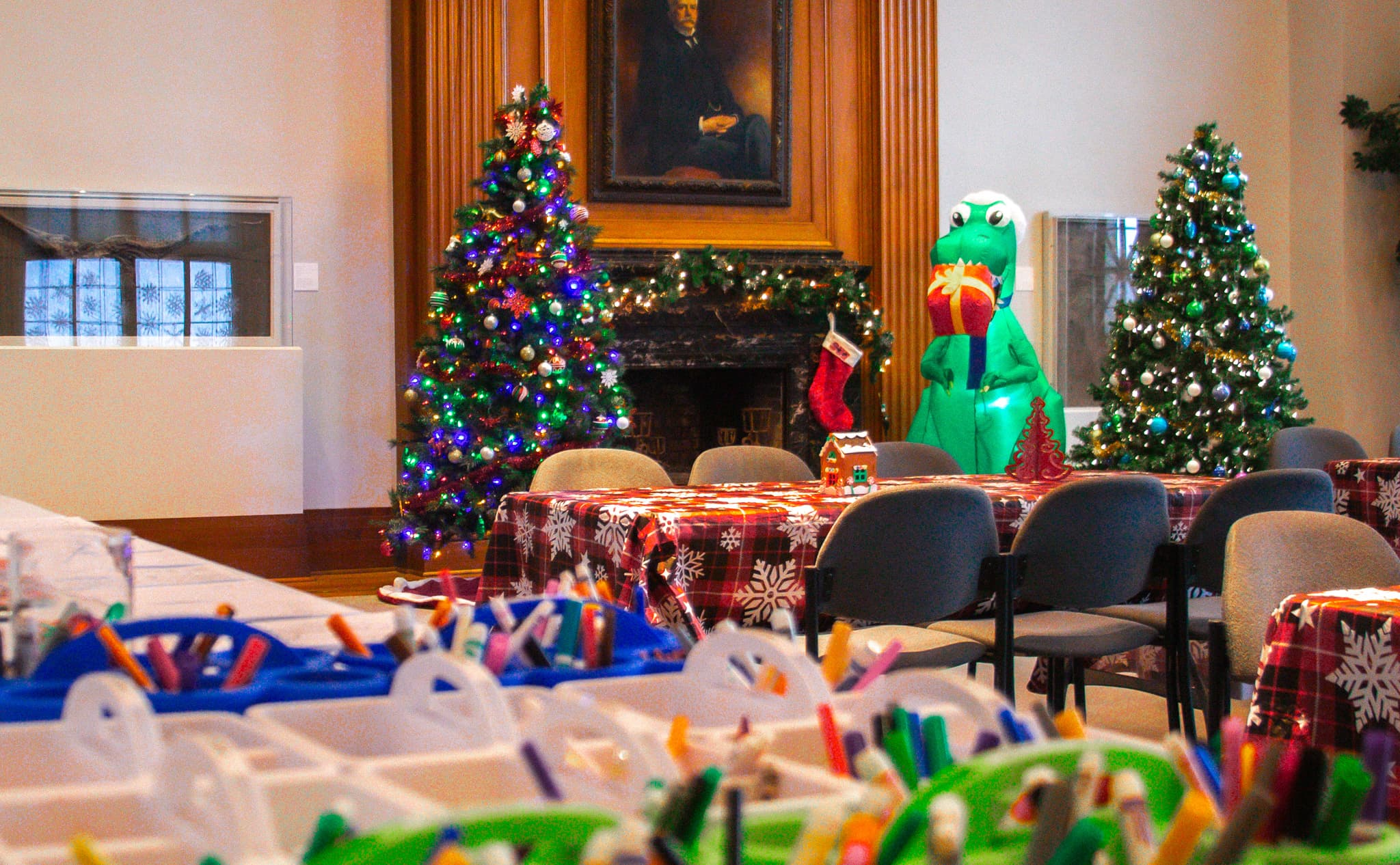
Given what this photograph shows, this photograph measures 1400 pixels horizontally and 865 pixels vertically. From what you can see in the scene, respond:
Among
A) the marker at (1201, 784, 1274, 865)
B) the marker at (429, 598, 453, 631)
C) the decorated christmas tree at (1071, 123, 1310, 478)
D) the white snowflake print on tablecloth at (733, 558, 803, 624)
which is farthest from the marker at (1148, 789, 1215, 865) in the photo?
the decorated christmas tree at (1071, 123, 1310, 478)

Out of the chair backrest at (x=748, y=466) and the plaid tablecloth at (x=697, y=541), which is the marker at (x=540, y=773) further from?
the chair backrest at (x=748, y=466)

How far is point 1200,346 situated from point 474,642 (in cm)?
685

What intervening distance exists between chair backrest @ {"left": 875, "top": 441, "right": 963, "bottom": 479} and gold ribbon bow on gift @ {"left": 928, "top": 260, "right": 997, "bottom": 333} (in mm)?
2183

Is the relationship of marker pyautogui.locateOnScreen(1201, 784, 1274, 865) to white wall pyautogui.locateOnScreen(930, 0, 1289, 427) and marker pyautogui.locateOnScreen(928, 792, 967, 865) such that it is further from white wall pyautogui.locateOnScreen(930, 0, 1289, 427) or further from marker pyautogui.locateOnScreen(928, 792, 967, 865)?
white wall pyautogui.locateOnScreen(930, 0, 1289, 427)

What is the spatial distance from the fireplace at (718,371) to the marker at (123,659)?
6218 mm

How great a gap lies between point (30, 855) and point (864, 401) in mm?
7312

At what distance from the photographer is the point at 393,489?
652 centimetres

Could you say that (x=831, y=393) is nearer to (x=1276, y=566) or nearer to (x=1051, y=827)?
(x=1276, y=566)

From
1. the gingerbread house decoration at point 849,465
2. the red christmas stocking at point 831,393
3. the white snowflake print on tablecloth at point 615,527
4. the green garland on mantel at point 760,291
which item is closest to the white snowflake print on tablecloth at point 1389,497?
the gingerbread house decoration at point 849,465

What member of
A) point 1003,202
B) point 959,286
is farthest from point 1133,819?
point 1003,202

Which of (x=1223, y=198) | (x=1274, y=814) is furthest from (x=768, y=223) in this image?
(x=1274, y=814)

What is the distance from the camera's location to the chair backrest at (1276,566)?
256 cm

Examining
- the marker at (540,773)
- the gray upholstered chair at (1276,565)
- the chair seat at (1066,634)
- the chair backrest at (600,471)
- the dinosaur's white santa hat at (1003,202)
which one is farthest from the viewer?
the dinosaur's white santa hat at (1003,202)

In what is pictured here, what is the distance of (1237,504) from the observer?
3361 mm
